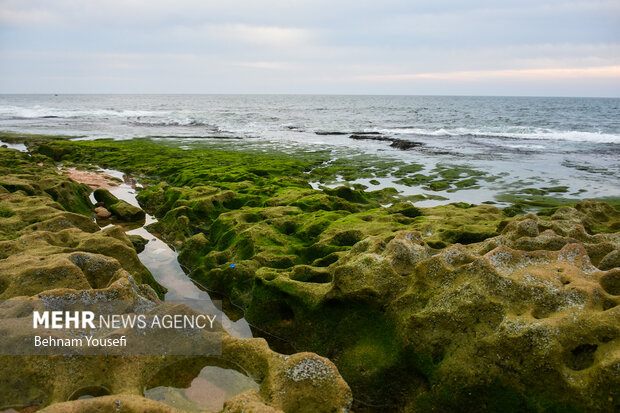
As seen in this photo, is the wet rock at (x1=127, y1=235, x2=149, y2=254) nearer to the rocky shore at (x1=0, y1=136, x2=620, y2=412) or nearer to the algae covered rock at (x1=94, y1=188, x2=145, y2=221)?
the rocky shore at (x1=0, y1=136, x2=620, y2=412)

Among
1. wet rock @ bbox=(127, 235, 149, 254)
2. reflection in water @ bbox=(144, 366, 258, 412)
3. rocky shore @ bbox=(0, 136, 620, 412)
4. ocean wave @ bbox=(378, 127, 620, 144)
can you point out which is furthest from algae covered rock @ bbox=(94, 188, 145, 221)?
ocean wave @ bbox=(378, 127, 620, 144)

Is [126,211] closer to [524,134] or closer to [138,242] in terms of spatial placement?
[138,242]

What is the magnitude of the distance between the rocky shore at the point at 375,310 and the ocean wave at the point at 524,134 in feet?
133

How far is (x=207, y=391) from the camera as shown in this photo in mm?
5215

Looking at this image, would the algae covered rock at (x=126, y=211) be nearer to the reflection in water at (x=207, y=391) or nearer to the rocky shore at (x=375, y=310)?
the rocky shore at (x=375, y=310)

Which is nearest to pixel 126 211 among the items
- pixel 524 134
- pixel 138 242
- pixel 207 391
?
pixel 138 242

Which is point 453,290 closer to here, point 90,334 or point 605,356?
point 605,356

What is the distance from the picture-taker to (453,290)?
6285 millimetres

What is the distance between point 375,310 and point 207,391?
119 inches

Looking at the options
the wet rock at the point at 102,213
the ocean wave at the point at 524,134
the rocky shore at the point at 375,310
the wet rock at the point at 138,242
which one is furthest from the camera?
the ocean wave at the point at 524,134

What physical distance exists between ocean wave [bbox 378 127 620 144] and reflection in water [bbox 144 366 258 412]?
4976 centimetres

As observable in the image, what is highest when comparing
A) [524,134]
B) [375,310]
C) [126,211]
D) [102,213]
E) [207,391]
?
[524,134]

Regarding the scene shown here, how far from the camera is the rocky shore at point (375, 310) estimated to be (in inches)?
191

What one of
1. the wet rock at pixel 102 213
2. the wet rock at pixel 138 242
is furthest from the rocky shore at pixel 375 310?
the wet rock at pixel 102 213
